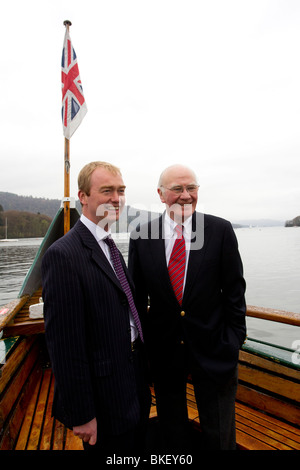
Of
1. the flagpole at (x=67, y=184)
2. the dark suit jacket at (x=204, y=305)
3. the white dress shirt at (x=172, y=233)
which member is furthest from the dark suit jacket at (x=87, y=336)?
the flagpole at (x=67, y=184)

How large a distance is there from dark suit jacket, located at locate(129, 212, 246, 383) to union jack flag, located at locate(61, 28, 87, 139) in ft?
10.3

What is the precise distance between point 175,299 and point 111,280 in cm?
Result: 54

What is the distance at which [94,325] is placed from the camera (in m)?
1.37

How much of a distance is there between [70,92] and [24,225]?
88570 millimetres

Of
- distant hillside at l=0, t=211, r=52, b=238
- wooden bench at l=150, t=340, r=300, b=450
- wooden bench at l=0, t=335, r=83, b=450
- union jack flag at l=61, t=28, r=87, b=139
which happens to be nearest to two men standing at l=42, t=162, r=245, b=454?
wooden bench at l=150, t=340, r=300, b=450

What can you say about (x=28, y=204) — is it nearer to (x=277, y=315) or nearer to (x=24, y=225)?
(x=24, y=225)

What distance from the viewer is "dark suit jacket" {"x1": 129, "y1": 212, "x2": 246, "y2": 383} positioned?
5.80 feet

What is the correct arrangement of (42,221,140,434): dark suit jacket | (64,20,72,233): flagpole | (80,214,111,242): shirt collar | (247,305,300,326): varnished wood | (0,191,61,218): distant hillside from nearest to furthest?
(42,221,140,434): dark suit jacket < (80,214,111,242): shirt collar < (247,305,300,326): varnished wood < (64,20,72,233): flagpole < (0,191,61,218): distant hillside

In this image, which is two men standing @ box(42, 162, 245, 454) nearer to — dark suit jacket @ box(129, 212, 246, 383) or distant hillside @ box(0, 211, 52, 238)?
dark suit jacket @ box(129, 212, 246, 383)

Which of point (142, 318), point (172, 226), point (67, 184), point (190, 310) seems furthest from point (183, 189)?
point (67, 184)

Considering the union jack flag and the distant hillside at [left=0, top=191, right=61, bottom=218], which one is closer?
the union jack flag

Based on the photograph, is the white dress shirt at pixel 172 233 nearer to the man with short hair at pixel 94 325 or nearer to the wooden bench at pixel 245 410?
the man with short hair at pixel 94 325

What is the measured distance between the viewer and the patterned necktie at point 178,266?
1836 mm

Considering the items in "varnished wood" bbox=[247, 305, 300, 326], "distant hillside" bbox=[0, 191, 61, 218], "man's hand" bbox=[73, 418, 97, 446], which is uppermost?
"distant hillside" bbox=[0, 191, 61, 218]
